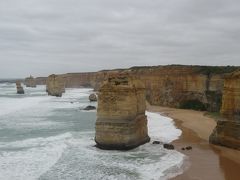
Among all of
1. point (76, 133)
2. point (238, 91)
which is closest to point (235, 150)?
point (238, 91)

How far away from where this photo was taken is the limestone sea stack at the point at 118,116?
21.8 metres

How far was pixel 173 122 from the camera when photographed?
34938mm

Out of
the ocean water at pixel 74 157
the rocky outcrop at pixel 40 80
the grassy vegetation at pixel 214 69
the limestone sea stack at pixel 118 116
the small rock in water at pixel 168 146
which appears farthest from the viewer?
the rocky outcrop at pixel 40 80

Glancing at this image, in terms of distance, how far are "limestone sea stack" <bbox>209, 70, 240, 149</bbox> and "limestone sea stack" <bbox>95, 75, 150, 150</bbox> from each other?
5060 mm

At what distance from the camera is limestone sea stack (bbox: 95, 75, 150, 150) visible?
21750 mm

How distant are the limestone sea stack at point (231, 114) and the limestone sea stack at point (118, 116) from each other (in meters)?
5.06

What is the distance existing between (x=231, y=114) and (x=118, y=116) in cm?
659

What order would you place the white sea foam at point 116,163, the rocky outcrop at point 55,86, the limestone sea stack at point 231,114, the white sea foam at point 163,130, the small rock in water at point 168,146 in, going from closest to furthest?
the white sea foam at point 116,163
the limestone sea stack at point 231,114
the small rock in water at point 168,146
the white sea foam at point 163,130
the rocky outcrop at point 55,86

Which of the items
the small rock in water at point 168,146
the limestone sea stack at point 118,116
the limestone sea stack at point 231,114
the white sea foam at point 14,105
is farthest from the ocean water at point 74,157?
the white sea foam at point 14,105

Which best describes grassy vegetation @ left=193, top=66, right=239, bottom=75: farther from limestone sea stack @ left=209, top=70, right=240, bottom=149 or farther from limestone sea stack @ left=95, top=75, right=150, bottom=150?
limestone sea stack @ left=95, top=75, right=150, bottom=150

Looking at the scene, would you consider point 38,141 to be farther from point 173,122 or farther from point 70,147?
point 173,122

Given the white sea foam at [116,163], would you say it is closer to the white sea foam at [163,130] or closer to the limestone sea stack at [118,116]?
the limestone sea stack at [118,116]

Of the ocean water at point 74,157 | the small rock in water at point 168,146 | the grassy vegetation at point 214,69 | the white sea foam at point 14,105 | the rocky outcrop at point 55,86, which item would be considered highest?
the grassy vegetation at point 214,69

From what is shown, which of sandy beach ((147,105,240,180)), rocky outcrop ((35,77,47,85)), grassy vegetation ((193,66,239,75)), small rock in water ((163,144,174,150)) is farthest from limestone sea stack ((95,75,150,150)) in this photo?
rocky outcrop ((35,77,47,85))
